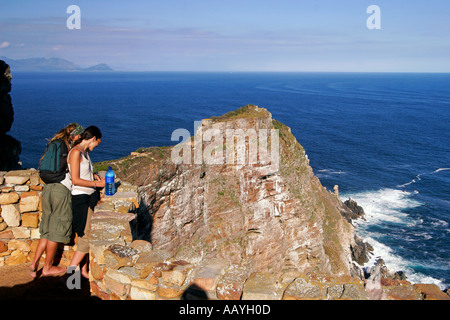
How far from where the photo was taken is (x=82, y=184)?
841cm

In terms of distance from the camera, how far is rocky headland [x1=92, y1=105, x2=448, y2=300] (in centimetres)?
2897

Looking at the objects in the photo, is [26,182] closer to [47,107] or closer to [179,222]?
[179,222]

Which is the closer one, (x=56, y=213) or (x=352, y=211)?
(x=56, y=213)

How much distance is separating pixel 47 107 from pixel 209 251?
119696 millimetres

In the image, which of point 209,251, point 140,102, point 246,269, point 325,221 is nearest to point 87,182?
point 246,269

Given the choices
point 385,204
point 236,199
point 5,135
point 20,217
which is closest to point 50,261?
point 20,217

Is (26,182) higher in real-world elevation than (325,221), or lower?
higher

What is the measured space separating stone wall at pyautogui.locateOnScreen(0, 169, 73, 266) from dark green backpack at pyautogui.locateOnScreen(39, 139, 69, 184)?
1524mm

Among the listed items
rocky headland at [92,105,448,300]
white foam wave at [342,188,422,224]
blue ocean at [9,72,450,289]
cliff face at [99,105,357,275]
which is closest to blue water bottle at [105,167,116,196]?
rocky headland at [92,105,448,300]

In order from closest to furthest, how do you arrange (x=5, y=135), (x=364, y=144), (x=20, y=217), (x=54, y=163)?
(x=54, y=163) → (x=20, y=217) → (x=5, y=135) → (x=364, y=144)

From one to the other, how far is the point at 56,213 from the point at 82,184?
0.93 m

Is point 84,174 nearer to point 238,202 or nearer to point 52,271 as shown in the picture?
point 52,271

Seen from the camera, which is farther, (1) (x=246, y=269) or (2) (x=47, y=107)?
(2) (x=47, y=107)

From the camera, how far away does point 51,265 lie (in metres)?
8.84
